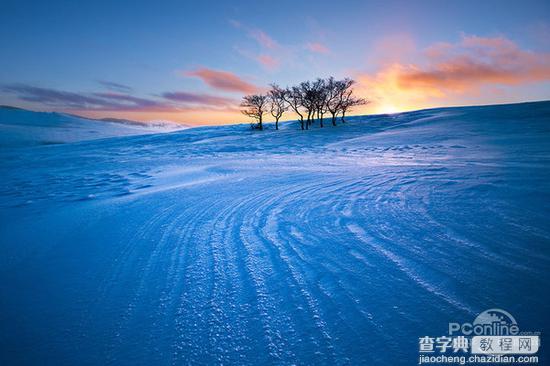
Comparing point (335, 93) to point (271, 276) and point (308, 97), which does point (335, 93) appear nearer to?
point (308, 97)

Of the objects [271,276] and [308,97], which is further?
[308,97]

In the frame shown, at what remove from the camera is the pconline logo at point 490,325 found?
4.77ft

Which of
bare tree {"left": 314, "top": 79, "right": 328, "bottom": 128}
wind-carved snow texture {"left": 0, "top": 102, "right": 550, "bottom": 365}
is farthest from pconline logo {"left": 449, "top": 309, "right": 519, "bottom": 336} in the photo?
bare tree {"left": 314, "top": 79, "right": 328, "bottom": 128}

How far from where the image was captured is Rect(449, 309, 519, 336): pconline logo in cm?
145

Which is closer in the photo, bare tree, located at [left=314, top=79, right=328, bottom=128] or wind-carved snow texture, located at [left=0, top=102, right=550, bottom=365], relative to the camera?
wind-carved snow texture, located at [left=0, top=102, right=550, bottom=365]

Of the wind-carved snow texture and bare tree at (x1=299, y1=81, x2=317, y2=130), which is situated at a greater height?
bare tree at (x1=299, y1=81, x2=317, y2=130)

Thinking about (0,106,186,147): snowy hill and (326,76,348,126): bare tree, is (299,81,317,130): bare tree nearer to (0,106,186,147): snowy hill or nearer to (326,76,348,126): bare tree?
(326,76,348,126): bare tree

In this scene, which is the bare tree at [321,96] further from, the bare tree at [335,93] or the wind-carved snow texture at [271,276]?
the wind-carved snow texture at [271,276]

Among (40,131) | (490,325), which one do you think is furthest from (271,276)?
(40,131)

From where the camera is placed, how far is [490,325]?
4.91 feet

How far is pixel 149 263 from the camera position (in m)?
2.36

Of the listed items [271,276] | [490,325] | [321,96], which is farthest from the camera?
[321,96]

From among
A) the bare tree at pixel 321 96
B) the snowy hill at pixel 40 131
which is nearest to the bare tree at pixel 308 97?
the bare tree at pixel 321 96

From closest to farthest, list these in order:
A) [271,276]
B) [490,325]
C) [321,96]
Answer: [490,325], [271,276], [321,96]
